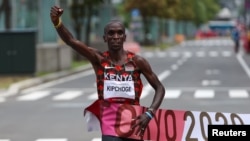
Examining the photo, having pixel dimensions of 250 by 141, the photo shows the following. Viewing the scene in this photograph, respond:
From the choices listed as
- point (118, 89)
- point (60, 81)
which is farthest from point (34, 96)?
point (118, 89)

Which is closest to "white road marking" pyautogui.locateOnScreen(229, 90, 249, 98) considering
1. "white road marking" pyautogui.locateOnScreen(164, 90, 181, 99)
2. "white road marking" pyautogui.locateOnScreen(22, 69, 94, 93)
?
"white road marking" pyautogui.locateOnScreen(164, 90, 181, 99)

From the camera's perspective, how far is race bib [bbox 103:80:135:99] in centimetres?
655

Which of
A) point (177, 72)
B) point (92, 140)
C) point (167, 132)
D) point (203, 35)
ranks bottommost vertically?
point (203, 35)

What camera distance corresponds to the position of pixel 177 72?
35.0m

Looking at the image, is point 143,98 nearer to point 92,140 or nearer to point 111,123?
point 92,140

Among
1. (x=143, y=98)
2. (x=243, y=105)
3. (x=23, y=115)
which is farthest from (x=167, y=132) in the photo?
(x=143, y=98)

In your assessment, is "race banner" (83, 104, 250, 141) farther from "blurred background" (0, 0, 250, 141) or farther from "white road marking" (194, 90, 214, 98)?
"white road marking" (194, 90, 214, 98)

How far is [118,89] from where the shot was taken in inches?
259

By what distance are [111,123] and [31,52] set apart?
2276 centimetres

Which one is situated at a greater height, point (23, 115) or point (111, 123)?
point (111, 123)

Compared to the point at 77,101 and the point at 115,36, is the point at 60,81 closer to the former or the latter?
the point at 77,101

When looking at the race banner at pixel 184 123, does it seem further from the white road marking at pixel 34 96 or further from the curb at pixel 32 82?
the curb at pixel 32 82

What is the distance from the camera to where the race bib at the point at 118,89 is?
258 inches

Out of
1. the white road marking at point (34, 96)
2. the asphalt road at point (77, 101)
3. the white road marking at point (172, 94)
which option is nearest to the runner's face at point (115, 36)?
the asphalt road at point (77, 101)
